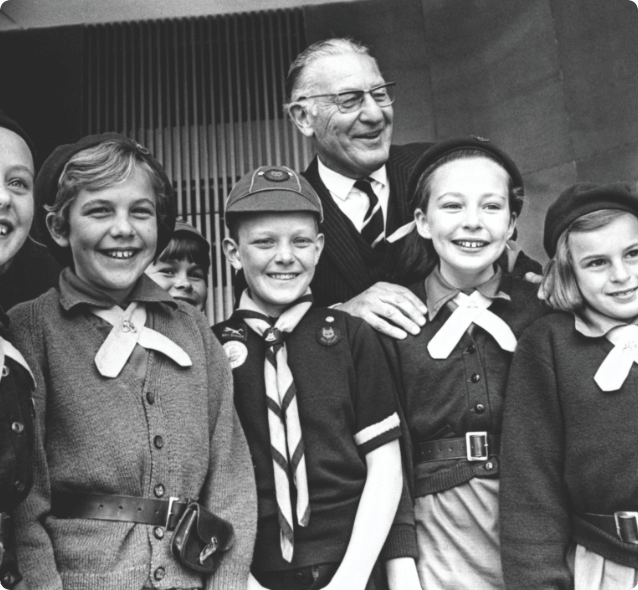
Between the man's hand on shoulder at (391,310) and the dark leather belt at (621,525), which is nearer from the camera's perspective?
the dark leather belt at (621,525)

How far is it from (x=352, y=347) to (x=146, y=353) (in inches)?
21.3

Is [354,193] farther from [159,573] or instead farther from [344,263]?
[159,573]

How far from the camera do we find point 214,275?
4.57 metres

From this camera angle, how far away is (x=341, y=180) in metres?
2.97

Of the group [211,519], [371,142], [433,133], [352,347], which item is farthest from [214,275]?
[211,519]

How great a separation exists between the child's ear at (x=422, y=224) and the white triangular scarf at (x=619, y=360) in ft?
1.97

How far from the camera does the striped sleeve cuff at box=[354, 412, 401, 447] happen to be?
6.83 ft

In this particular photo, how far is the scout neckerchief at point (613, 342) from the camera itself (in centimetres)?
201

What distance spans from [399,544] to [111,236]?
104cm

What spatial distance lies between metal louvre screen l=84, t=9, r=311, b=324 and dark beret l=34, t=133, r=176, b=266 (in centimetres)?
247

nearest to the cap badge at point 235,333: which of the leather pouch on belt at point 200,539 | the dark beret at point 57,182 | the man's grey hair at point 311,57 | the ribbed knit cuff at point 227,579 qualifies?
the dark beret at point 57,182

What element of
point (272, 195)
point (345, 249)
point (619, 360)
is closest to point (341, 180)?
point (345, 249)

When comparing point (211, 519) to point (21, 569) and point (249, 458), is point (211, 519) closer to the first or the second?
point (249, 458)

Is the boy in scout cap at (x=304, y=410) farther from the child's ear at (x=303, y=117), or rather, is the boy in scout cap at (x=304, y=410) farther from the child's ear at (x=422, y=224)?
the child's ear at (x=303, y=117)
